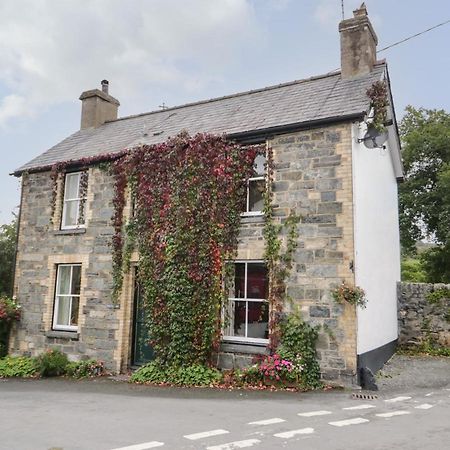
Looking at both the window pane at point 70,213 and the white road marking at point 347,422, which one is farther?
the window pane at point 70,213

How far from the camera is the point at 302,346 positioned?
9.19m

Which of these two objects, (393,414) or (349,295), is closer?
(393,414)

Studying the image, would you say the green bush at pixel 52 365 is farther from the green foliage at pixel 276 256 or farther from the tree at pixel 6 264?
the tree at pixel 6 264

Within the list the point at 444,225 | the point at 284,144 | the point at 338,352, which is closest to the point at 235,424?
the point at 338,352

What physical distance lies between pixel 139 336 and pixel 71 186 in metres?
4.87

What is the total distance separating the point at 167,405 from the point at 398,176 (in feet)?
37.2

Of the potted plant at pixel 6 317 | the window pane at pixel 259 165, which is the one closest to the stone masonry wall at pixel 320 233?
the window pane at pixel 259 165

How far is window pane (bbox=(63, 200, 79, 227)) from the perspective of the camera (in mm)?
13266

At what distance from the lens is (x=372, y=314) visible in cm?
1055

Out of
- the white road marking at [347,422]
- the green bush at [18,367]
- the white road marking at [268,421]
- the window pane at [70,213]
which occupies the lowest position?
the green bush at [18,367]

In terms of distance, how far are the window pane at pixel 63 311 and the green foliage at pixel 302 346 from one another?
6.39 meters

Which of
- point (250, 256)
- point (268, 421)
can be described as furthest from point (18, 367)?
point (268, 421)

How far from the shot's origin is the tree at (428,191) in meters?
22.8

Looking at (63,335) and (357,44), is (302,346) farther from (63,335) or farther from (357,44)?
(357,44)
